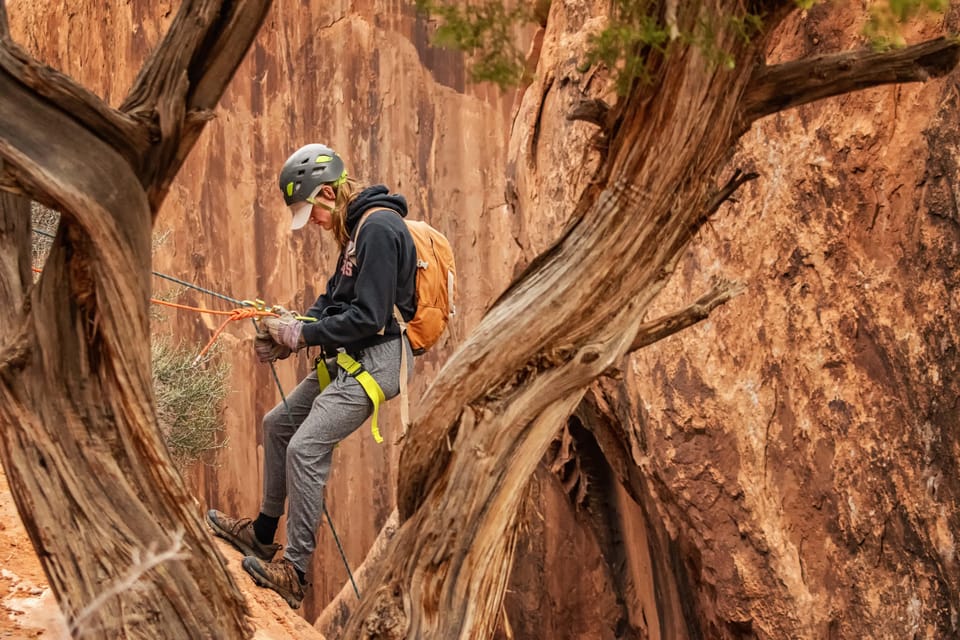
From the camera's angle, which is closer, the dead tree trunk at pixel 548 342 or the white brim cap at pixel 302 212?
the dead tree trunk at pixel 548 342

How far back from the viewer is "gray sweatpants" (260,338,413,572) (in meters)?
4.61

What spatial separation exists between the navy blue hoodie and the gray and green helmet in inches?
6.4

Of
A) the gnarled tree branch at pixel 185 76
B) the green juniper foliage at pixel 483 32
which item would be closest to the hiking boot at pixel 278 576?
the gnarled tree branch at pixel 185 76

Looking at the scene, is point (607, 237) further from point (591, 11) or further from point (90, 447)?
point (591, 11)

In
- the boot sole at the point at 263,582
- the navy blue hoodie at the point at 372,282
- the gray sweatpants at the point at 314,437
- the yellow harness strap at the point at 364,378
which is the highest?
the navy blue hoodie at the point at 372,282

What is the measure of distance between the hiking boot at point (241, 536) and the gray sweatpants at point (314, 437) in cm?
15

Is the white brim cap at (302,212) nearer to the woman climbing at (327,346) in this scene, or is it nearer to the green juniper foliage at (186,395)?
the woman climbing at (327,346)

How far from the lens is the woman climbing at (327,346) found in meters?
4.57

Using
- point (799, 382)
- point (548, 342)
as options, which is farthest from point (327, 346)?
point (799, 382)

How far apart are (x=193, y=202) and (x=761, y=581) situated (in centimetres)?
1009

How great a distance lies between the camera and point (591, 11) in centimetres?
755

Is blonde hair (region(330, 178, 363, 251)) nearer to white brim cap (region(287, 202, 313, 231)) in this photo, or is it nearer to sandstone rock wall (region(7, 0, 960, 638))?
white brim cap (region(287, 202, 313, 231))

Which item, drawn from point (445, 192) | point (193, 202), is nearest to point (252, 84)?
point (193, 202)

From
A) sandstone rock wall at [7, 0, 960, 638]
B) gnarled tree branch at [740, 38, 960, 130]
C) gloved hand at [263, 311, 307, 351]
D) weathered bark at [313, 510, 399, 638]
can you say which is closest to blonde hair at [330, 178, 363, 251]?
gloved hand at [263, 311, 307, 351]
